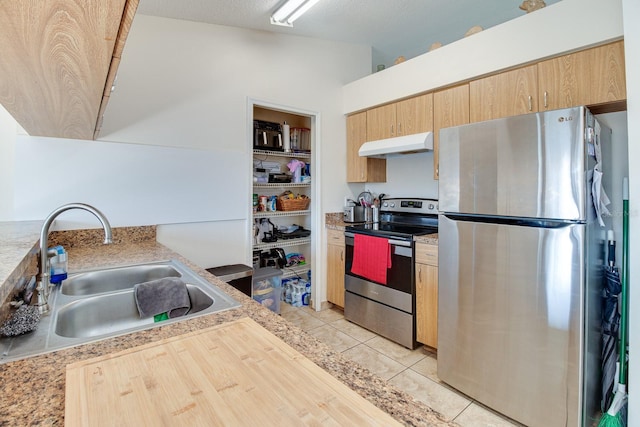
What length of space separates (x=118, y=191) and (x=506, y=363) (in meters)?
2.64

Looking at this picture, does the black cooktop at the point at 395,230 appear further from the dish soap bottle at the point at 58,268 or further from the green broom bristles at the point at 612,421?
the dish soap bottle at the point at 58,268

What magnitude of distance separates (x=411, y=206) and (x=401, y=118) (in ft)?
2.81

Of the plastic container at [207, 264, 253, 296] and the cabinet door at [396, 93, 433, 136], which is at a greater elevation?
the cabinet door at [396, 93, 433, 136]

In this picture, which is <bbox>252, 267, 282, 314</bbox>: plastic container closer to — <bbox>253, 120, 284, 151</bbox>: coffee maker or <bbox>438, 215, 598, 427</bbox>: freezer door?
<bbox>253, 120, 284, 151</bbox>: coffee maker

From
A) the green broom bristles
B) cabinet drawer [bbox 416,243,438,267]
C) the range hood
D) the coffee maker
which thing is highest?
the coffee maker

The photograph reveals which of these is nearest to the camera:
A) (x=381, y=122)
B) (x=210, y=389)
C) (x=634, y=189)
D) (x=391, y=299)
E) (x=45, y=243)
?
(x=210, y=389)

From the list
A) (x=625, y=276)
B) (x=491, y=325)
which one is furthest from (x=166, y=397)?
(x=625, y=276)

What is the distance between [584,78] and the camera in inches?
70.9

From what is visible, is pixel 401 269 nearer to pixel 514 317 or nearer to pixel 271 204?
pixel 514 317

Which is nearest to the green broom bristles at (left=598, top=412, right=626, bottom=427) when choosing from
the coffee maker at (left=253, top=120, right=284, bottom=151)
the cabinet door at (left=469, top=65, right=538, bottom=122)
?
the cabinet door at (left=469, top=65, right=538, bottom=122)

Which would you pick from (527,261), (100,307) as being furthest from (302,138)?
(100,307)

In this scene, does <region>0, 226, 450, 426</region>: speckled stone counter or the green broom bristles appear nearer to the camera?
<region>0, 226, 450, 426</region>: speckled stone counter

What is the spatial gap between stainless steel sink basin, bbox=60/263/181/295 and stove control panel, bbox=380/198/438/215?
7.44 ft

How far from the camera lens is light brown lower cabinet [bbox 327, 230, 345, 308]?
308cm
